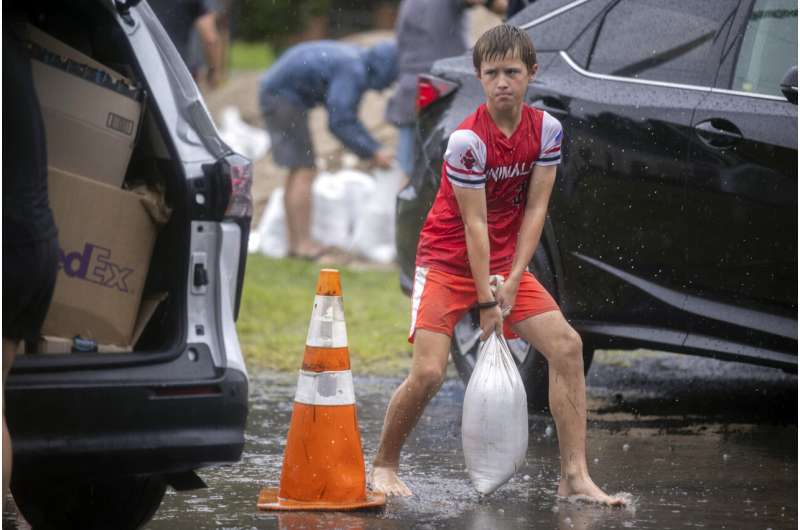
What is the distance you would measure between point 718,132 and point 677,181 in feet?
0.76

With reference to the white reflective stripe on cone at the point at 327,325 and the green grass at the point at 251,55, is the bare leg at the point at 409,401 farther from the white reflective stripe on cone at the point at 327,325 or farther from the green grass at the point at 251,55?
the green grass at the point at 251,55

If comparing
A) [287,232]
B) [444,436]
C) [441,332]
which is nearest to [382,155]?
[287,232]

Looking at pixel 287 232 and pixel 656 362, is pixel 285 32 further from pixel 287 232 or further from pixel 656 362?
pixel 656 362

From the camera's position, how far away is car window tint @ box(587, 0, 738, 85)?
6.29m

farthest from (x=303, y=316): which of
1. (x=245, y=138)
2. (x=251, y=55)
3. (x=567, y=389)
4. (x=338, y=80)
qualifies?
(x=251, y=55)

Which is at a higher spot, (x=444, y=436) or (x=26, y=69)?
(x=26, y=69)

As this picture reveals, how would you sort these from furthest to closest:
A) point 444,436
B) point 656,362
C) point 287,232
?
1. point 287,232
2. point 656,362
3. point 444,436

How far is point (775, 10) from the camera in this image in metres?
6.21

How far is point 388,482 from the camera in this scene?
17.7ft

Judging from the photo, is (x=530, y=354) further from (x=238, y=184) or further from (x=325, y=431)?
(x=238, y=184)

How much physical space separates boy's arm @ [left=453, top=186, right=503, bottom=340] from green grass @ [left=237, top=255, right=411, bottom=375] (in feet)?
9.95

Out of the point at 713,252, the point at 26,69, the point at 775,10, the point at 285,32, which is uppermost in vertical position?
the point at 285,32

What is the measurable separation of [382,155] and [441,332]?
6.43m

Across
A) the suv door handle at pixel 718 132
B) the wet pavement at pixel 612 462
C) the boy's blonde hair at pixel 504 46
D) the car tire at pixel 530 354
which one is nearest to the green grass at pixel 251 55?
the wet pavement at pixel 612 462
